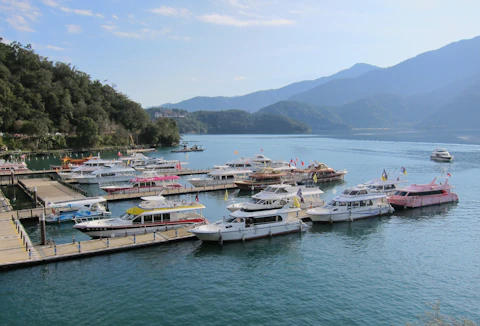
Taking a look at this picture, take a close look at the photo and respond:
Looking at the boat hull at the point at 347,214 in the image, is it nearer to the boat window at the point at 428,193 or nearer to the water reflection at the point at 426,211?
the water reflection at the point at 426,211

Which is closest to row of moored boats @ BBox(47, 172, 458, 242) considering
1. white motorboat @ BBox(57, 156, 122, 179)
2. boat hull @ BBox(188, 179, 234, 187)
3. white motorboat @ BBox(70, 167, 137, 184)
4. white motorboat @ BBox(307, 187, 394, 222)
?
white motorboat @ BBox(307, 187, 394, 222)

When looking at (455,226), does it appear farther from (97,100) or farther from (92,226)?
(97,100)

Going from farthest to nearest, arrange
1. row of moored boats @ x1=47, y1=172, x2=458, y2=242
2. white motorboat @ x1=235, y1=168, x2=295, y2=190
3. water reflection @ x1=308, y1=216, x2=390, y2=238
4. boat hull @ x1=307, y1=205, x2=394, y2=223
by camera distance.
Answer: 1. white motorboat @ x1=235, y1=168, x2=295, y2=190
2. boat hull @ x1=307, y1=205, x2=394, y2=223
3. water reflection @ x1=308, y1=216, x2=390, y2=238
4. row of moored boats @ x1=47, y1=172, x2=458, y2=242

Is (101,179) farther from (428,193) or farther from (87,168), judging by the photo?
(428,193)

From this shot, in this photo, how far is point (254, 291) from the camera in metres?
26.6

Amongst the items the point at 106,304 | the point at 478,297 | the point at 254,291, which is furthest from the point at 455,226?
the point at 106,304

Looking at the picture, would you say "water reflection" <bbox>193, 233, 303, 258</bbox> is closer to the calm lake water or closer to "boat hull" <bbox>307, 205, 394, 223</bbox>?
the calm lake water

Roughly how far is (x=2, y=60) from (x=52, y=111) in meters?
25.7

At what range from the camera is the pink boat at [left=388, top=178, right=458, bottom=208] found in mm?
50612

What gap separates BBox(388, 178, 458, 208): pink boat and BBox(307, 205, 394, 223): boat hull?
12.7 ft

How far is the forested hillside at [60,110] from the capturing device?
12711 centimetres

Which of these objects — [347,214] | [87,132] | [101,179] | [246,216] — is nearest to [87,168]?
[101,179]

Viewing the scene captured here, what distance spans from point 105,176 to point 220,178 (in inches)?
904

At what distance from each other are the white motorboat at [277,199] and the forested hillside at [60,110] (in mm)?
103222
